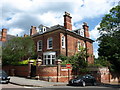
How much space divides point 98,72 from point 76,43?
9114mm

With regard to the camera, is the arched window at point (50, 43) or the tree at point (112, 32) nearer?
the tree at point (112, 32)

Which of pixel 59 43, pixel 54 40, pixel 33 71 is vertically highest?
pixel 54 40

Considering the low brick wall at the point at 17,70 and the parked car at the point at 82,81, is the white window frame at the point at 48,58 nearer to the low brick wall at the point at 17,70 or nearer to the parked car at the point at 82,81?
the low brick wall at the point at 17,70

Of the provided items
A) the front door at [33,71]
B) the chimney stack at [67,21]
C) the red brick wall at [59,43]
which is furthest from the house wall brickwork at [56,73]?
the chimney stack at [67,21]

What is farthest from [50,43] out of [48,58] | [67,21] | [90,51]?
[90,51]

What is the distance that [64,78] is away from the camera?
1942cm

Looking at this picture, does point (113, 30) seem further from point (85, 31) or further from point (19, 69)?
point (19, 69)

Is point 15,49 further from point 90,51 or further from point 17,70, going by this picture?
point 90,51

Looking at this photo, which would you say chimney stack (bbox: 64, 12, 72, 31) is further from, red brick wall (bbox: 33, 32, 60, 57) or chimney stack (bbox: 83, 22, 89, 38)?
chimney stack (bbox: 83, 22, 89, 38)

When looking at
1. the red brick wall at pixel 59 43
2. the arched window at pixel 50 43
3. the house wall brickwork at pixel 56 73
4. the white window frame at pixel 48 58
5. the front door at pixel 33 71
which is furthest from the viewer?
the arched window at pixel 50 43

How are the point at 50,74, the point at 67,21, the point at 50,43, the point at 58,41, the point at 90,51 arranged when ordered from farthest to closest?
the point at 90,51, the point at 67,21, the point at 50,43, the point at 58,41, the point at 50,74

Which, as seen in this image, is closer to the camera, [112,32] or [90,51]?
[112,32]

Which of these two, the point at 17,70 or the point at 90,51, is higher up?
the point at 90,51

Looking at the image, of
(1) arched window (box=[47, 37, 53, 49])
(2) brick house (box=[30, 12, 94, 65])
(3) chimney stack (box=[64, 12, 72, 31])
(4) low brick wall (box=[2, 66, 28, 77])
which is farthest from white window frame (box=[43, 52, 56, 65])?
(3) chimney stack (box=[64, 12, 72, 31])
